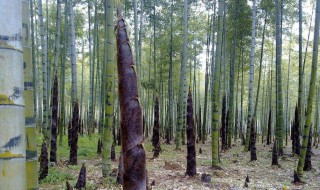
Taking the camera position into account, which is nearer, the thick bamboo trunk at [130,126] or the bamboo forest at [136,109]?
the bamboo forest at [136,109]

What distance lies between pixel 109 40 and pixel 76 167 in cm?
342

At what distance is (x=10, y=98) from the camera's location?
972 mm

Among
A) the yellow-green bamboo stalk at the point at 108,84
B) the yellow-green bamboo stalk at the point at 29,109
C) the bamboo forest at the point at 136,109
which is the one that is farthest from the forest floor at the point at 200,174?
the yellow-green bamboo stalk at the point at 29,109

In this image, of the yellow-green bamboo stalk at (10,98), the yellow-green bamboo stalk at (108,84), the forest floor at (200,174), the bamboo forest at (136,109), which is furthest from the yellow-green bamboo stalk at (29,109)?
the forest floor at (200,174)

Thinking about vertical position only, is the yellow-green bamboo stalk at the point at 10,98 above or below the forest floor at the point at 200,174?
above

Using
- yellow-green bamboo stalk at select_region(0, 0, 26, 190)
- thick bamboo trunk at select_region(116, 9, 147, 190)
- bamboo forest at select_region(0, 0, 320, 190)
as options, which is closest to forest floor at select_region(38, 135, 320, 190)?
bamboo forest at select_region(0, 0, 320, 190)

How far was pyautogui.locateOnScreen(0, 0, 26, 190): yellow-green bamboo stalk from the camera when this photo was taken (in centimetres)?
96

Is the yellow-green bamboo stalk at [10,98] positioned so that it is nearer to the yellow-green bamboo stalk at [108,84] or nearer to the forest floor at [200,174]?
the yellow-green bamboo stalk at [108,84]

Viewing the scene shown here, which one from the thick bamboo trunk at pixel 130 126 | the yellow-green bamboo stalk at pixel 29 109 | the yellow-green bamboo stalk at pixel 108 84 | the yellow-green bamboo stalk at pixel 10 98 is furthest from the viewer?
the yellow-green bamboo stalk at pixel 108 84

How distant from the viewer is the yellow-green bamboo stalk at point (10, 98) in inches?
37.8

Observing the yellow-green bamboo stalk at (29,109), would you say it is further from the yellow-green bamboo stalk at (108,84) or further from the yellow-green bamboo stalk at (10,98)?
the yellow-green bamboo stalk at (108,84)

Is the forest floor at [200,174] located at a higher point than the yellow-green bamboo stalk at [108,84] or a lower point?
lower

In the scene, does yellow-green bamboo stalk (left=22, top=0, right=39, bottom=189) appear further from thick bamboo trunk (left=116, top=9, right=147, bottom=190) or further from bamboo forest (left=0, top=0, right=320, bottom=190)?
thick bamboo trunk (left=116, top=9, right=147, bottom=190)

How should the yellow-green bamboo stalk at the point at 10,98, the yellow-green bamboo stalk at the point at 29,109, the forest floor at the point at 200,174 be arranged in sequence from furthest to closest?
1. the forest floor at the point at 200,174
2. the yellow-green bamboo stalk at the point at 29,109
3. the yellow-green bamboo stalk at the point at 10,98
